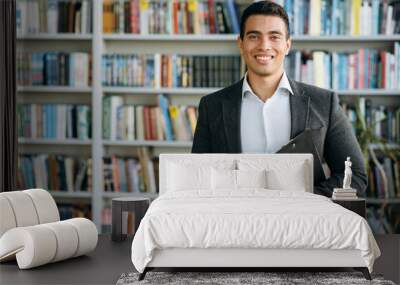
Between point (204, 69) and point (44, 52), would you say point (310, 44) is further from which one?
point (44, 52)

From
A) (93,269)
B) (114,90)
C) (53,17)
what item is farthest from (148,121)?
(93,269)

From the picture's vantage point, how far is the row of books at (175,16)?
6066mm

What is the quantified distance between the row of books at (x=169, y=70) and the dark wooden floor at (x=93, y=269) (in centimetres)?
165

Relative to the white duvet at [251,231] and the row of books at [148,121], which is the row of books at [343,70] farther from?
the white duvet at [251,231]

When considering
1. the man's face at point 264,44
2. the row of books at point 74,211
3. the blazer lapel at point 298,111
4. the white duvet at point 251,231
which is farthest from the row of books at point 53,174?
the white duvet at point 251,231

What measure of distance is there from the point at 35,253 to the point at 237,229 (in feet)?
3.62

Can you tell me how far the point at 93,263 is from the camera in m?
4.40

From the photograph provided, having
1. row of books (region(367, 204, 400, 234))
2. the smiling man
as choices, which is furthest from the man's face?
row of books (region(367, 204, 400, 234))

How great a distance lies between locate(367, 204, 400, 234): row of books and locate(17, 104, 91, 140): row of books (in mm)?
2318

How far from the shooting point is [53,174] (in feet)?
20.6

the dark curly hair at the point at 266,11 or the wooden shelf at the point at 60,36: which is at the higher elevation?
the dark curly hair at the point at 266,11

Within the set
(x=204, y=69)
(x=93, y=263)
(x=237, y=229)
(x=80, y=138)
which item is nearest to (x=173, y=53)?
(x=204, y=69)

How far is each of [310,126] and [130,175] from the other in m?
1.72

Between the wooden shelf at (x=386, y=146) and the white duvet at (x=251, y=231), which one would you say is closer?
the white duvet at (x=251, y=231)
